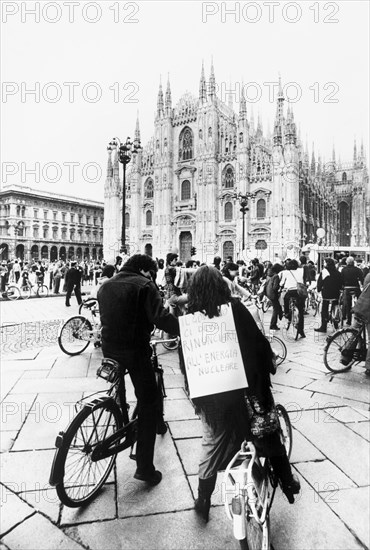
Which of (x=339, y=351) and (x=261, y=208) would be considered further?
(x=261, y=208)

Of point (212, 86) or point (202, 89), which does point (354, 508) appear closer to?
point (212, 86)

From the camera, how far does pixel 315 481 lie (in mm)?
2564

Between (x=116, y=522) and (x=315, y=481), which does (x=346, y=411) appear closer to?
(x=315, y=481)

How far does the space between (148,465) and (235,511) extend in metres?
1.01

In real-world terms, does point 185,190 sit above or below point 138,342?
above

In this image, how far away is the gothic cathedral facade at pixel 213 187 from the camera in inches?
1328

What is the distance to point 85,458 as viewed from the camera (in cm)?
236

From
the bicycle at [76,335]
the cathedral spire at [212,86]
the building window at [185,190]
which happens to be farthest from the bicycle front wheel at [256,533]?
the cathedral spire at [212,86]

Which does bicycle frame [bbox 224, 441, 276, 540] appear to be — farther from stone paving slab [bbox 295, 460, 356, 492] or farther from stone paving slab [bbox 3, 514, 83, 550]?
stone paving slab [bbox 3, 514, 83, 550]

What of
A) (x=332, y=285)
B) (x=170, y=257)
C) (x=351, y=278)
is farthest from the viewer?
(x=351, y=278)

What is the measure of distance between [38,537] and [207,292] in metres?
1.75

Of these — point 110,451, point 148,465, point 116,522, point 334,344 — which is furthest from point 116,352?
point 334,344

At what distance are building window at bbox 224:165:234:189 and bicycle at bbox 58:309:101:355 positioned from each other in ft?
109

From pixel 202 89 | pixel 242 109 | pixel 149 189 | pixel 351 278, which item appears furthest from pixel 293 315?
pixel 149 189
